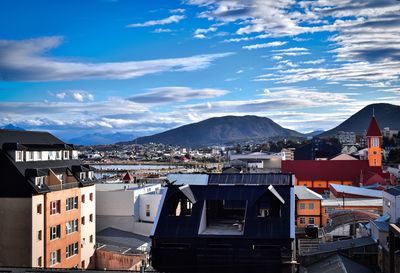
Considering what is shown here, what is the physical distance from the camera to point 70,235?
3403cm

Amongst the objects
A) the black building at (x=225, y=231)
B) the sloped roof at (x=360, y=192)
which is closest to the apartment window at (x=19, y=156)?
the black building at (x=225, y=231)

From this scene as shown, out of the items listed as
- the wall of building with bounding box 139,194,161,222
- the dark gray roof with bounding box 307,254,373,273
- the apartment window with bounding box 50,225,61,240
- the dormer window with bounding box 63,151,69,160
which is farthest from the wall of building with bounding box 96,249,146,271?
the dark gray roof with bounding box 307,254,373,273

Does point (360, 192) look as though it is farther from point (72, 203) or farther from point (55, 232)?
point (55, 232)

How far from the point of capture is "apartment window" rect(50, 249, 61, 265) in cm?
3151

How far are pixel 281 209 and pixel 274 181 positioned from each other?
2.58m

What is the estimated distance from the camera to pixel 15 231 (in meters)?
29.6

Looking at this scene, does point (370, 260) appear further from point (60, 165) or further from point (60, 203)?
point (60, 165)

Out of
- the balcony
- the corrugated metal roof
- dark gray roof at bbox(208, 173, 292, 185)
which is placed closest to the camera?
dark gray roof at bbox(208, 173, 292, 185)

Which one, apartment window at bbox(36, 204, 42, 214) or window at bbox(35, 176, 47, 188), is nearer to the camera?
apartment window at bbox(36, 204, 42, 214)

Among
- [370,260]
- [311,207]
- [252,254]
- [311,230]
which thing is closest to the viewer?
[252,254]

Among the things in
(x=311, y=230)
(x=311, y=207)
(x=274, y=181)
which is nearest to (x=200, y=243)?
(x=274, y=181)

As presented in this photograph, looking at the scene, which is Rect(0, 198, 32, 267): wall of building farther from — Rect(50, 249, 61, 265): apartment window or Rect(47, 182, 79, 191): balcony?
Rect(47, 182, 79, 191): balcony

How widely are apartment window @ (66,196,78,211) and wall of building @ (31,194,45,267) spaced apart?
336 cm

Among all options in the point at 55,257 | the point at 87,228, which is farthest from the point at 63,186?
the point at 87,228
